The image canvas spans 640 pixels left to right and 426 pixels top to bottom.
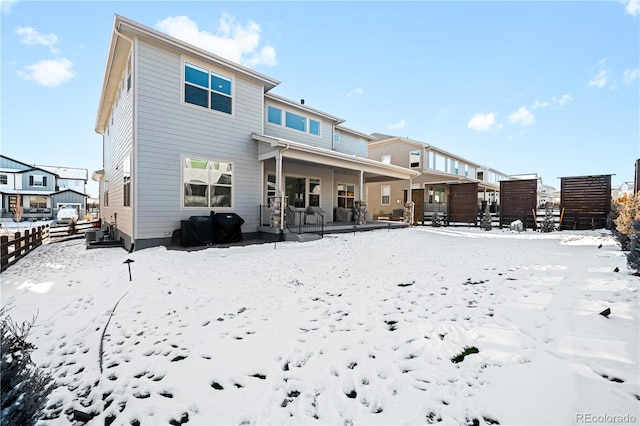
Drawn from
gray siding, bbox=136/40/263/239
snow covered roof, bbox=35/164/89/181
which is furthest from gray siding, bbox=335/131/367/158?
snow covered roof, bbox=35/164/89/181

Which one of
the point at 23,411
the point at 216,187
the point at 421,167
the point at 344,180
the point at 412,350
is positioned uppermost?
the point at 421,167

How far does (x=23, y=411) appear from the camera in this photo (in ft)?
4.99

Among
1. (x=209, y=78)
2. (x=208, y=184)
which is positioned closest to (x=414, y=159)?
(x=209, y=78)

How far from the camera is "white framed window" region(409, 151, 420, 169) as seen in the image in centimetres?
2055

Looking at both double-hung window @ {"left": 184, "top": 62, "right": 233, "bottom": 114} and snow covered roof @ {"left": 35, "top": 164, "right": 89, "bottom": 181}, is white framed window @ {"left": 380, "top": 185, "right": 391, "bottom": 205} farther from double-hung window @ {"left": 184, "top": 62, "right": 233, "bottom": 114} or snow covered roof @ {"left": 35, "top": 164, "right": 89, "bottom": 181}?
snow covered roof @ {"left": 35, "top": 164, "right": 89, "bottom": 181}

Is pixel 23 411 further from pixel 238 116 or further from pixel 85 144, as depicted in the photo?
pixel 85 144

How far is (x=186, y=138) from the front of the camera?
27.5 ft

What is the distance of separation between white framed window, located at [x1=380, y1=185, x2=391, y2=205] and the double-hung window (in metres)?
15.4

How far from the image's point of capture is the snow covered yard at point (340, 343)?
2.09m

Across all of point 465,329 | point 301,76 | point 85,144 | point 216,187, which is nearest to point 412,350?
point 465,329

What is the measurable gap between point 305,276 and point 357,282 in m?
1.09

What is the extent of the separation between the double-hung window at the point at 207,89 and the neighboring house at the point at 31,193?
90.9ft

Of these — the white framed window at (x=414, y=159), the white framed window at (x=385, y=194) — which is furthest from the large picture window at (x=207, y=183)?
the white framed window at (x=414, y=159)

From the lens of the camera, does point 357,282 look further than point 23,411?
Yes
